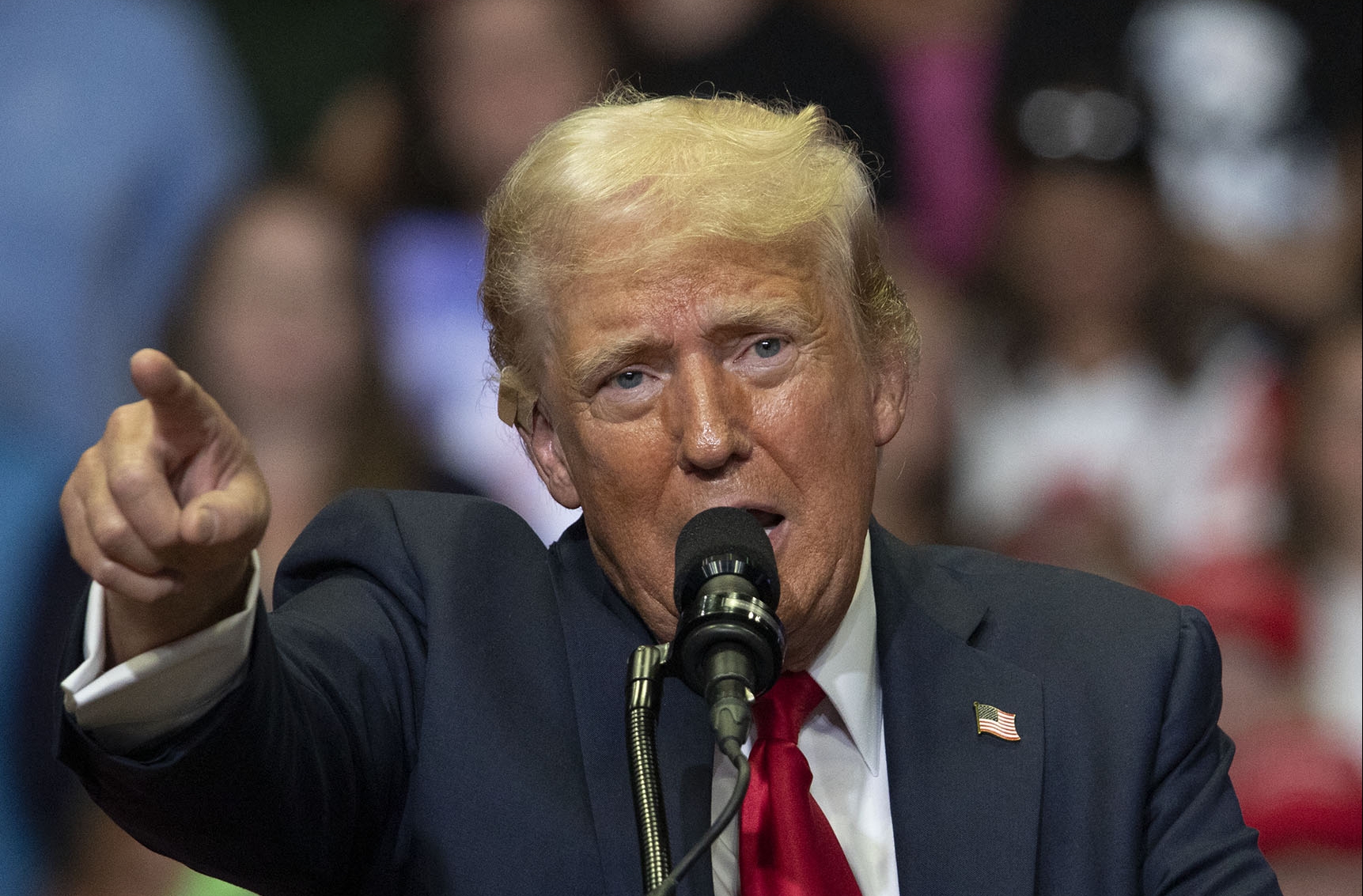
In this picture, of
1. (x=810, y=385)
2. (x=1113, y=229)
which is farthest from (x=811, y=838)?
(x=1113, y=229)

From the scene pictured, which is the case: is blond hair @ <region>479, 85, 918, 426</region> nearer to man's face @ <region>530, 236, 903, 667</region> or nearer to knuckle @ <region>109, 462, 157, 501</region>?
man's face @ <region>530, 236, 903, 667</region>

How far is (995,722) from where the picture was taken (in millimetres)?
1869

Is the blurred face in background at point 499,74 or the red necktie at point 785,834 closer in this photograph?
the red necktie at point 785,834

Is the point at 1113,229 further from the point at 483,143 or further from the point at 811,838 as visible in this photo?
the point at 811,838

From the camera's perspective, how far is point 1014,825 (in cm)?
176

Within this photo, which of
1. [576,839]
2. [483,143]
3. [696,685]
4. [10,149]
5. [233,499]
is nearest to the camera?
[233,499]

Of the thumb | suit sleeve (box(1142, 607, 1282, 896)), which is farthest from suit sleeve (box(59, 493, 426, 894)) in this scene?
suit sleeve (box(1142, 607, 1282, 896))

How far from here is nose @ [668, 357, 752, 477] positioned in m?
1.69

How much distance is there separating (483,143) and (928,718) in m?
2.01

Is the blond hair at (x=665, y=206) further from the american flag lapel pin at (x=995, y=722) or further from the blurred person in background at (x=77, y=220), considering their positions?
the blurred person in background at (x=77, y=220)

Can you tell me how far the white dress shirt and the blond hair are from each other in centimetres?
44

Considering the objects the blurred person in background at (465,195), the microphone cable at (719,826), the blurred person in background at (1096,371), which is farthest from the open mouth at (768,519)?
the blurred person in background at (1096,371)

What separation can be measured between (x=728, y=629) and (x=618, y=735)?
0.54m

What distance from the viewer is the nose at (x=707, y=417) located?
1.69 meters
